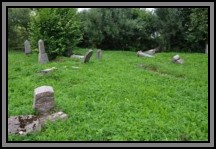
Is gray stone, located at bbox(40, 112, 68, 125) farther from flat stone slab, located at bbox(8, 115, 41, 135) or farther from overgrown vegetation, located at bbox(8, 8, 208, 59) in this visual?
overgrown vegetation, located at bbox(8, 8, 208, 59)

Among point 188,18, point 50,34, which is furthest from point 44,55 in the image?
point 188,18

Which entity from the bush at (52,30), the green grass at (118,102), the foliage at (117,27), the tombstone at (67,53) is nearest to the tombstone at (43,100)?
the green grass at (118,102)

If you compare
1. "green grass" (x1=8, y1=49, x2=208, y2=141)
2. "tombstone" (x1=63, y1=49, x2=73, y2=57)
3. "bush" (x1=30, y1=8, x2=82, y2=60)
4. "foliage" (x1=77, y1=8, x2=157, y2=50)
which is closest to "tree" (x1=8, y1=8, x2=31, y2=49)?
"foliage" (x1=77, y1=8, x2=157, y2=50)

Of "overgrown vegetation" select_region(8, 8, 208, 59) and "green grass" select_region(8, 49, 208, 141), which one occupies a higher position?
"overgrown vegetation" select_region(8, 8, 208, 59)

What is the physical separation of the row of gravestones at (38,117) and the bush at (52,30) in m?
9.59

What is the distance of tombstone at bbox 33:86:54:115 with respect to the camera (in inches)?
315

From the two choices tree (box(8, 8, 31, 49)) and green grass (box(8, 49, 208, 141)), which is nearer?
green grass (box(8, 49, 208, 141))

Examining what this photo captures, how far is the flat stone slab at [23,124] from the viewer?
23.1ft

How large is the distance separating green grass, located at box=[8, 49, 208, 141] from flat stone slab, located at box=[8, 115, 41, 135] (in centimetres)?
19

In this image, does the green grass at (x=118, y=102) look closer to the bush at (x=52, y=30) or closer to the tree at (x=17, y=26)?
the bush at (x=52, y=30)

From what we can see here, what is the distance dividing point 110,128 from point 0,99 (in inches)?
105

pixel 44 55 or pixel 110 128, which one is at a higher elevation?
pixel 44 55

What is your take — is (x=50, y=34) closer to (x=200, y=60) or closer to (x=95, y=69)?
(x=95, y=69)

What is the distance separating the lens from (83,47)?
27234 millimetres
